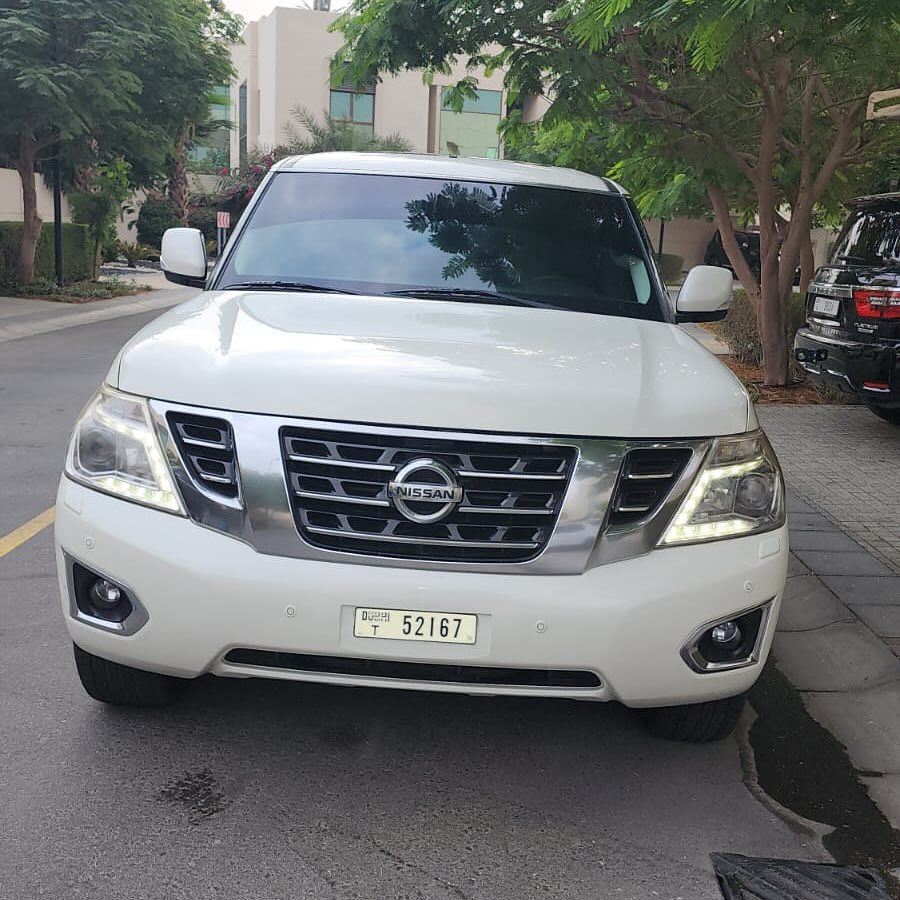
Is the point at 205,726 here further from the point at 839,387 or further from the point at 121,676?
the point at 839,387

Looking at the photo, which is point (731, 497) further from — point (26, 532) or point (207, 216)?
A: point (207, 216)

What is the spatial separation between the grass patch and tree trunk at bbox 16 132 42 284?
0.88 ft

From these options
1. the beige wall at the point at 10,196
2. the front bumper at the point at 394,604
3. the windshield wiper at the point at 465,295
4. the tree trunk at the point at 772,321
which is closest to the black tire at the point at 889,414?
the tree trunk at the point at 772,321

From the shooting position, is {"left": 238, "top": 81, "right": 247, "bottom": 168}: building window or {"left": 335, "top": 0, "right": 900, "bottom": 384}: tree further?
{"left": 238, "top": 81, "right": 247, "bottom": 168}: building window

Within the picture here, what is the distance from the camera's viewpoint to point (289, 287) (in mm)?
4184

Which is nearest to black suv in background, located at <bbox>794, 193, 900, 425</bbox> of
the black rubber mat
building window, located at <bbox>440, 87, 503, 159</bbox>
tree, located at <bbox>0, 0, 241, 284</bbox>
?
the black rubber mat

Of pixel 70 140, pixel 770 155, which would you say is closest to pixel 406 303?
pixel 770 155

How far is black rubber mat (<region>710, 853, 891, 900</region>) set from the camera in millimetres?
2838

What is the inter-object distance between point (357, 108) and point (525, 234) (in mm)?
47959

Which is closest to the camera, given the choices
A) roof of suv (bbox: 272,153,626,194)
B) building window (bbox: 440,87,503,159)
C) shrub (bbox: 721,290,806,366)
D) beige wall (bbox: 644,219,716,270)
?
roof of suv (bbox: 272,153,626,194)

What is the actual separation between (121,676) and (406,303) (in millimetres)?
1614

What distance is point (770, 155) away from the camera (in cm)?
1072

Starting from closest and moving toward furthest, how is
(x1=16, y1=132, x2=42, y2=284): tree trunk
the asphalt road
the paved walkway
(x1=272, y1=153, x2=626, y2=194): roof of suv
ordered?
the asphalt road
the paved walkway
(x1=272, y1=153, x2=626, y2=194): roof of suv
(x1=16, y1=132, x2=42, y2=284): tree trunk

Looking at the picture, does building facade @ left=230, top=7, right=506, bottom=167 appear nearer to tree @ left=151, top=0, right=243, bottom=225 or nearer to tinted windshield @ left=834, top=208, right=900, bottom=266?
tree @ left=151, top=0, right=243, bottom=225
